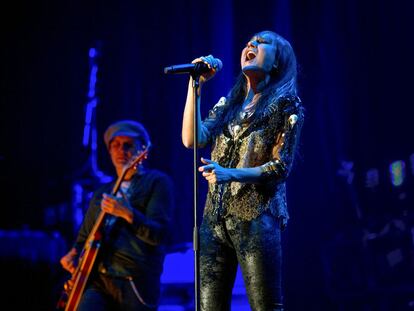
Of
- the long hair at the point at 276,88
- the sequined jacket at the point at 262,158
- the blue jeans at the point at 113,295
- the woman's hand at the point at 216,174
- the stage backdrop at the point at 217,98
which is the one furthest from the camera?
the stage backdrop at the point at 217,98

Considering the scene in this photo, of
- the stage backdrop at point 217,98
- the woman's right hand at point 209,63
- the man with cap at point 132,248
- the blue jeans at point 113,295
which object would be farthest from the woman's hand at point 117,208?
the woman's right hand at point 209,63

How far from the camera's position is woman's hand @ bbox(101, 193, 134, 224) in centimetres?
281

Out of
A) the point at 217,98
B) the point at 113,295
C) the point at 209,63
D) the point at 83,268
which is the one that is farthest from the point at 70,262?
the point at 209,63

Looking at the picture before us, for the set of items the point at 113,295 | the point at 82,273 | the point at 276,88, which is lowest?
the point at 113,295

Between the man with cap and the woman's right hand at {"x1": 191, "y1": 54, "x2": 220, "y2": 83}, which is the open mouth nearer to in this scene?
the woman's right hand at {"x1": 191, "y1": 54, "x2": 220, "y2": 83}

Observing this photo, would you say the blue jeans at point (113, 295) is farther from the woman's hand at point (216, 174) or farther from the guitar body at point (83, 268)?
the woman's hand at point (216, 174)

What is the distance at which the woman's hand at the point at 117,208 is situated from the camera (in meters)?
2.81

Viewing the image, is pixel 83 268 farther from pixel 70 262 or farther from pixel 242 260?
pixel 242 260

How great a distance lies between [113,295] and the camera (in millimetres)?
2773

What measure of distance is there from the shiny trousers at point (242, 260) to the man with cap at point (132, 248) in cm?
98

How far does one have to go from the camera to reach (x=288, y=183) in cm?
349

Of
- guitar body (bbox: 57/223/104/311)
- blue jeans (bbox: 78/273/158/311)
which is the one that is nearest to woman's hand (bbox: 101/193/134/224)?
guitar body (bbox: 57/223/104/311)

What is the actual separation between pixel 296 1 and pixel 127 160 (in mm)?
1497

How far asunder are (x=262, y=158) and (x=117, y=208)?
113cm
